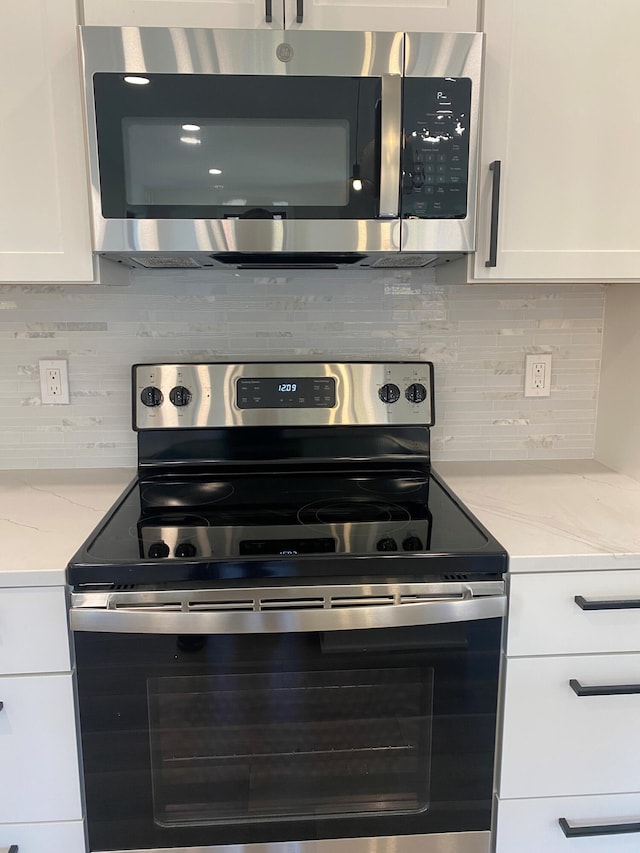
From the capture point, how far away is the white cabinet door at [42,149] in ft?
4.04

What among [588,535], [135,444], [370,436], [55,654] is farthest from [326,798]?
[135,444]

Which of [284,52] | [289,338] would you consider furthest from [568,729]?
[284,52]

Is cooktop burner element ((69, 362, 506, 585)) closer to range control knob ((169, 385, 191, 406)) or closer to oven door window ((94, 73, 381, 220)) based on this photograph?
range control knob ((169, 385, 191, 406))

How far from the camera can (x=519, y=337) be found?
1.71 meters

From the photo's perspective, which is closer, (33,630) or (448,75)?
(33,630)

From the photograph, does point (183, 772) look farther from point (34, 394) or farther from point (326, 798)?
point (34, 394)

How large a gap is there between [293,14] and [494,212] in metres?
0.56

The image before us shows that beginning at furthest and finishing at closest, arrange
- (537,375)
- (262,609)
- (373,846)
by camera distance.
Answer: (537,375), (373,846), (262,609)

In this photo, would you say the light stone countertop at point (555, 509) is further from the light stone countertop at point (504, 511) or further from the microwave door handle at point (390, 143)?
the microwave door handle at point (390, 143)

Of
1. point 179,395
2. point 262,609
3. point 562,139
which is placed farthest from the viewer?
point 179,395

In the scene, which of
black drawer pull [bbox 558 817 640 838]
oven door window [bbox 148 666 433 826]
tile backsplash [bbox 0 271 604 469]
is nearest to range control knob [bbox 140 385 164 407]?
tile backsplash [bbox 0 271 604 469]

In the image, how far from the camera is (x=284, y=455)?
1.64 metres

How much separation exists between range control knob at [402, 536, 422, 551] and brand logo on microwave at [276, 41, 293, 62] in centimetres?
96

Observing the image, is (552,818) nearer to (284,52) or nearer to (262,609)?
(262,609)
